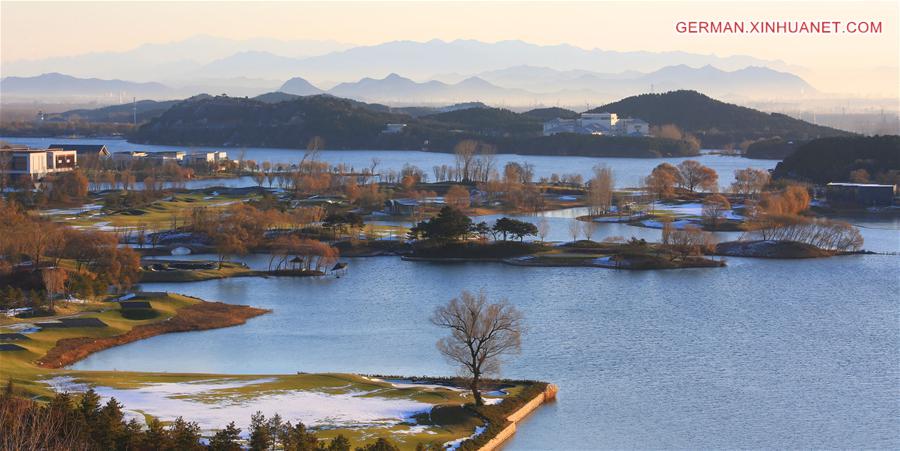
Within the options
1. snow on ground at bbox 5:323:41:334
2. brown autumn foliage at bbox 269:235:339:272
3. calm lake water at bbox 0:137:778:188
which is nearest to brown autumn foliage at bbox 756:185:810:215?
brown autumn foliage at bbox 269:235:339:272

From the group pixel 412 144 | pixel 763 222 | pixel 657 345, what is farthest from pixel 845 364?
pixel 412 144

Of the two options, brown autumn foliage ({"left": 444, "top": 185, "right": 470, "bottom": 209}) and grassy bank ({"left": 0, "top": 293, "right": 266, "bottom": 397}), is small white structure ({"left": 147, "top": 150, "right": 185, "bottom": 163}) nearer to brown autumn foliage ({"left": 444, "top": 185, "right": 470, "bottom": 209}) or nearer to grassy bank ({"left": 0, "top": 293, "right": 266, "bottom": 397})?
brown autumn foliage ({"left": 444, "top": 185, "right": 470, "bottom": 209})

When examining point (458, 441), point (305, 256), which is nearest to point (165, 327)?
point (305, 256)

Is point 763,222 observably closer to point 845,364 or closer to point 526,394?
point 845,364

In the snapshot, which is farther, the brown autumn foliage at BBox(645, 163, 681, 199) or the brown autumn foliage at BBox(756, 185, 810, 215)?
the brown autumn foliage at BBox(645, 163, 681, 199)

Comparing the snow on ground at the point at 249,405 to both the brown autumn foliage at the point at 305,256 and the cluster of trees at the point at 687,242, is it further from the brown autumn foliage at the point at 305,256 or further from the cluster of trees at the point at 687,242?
the cluster of trees at the point at 687,242

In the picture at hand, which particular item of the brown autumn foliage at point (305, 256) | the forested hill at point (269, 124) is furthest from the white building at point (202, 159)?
the brown autumn foliage at point (305, 256)
